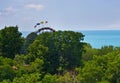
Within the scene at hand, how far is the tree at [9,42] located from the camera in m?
53.8

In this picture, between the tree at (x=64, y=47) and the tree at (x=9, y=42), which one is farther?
the tree at (x=64, y=47)

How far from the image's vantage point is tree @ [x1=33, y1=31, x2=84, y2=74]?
53878 mm

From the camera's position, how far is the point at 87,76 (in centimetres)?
3616

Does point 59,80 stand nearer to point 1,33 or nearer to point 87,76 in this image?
point 87,76

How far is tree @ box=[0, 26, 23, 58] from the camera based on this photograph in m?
53.8

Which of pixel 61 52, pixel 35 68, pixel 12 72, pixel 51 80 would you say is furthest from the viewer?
pixel 61 52

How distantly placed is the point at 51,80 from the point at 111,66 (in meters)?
5.25

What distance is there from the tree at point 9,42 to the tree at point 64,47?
278 cm

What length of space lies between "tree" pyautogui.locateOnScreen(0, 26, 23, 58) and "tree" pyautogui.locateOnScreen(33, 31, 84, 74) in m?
2.78

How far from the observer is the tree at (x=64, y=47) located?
53878mm

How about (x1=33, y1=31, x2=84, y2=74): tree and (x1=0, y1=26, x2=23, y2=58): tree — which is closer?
(x1=0, y1=26, x2=23, y2=58): tree

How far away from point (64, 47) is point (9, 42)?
698 centimetres

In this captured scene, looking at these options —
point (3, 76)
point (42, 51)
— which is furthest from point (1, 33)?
point (3, 76)

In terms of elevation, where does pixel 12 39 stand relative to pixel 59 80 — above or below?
above
